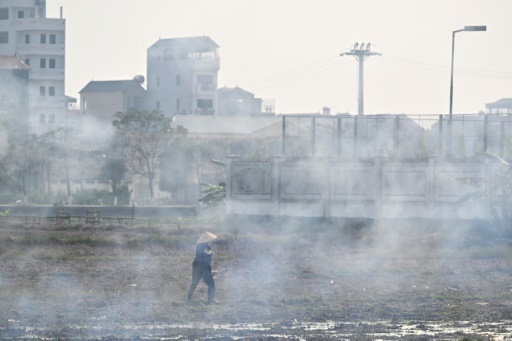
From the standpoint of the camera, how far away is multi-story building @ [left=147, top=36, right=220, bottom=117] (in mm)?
82000

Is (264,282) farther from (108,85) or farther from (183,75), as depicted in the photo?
(108,85)

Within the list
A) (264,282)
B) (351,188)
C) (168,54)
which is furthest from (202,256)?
(168,54)

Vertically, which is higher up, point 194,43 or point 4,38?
point 194,43

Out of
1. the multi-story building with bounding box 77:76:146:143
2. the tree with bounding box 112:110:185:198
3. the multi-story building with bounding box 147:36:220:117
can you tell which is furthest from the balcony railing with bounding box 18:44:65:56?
the multi-story building with bounding box 77:76:146:143

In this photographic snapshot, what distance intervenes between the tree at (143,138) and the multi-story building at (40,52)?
4530 mm

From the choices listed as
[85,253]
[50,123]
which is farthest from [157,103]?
[85,253]

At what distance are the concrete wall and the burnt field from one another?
137 centimetres

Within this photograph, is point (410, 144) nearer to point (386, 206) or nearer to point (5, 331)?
point (386, 206)

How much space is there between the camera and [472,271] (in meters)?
26.0

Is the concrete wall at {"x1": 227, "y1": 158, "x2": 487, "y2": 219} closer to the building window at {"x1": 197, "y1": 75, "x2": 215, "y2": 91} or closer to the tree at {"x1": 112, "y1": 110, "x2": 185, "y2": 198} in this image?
the tree at {"x1": 112, "y1": 110, "x2": 185, "y2": 198}

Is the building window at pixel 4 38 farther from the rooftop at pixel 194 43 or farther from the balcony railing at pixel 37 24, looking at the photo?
the rooftop at pixel 194 43

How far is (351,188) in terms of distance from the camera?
3856 centimetres

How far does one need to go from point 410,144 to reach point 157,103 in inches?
1698

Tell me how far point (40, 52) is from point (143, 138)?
7.91 meters
